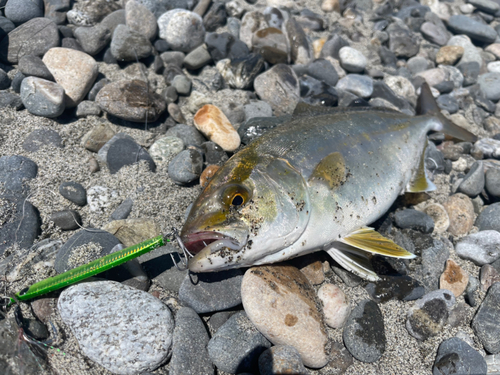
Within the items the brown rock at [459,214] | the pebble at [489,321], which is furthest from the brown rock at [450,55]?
the pebble at [489,321]

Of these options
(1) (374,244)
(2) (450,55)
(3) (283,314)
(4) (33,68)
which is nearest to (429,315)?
(1) (374,244)

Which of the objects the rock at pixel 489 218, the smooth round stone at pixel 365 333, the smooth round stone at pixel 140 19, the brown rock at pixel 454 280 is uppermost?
the smooth round stone at pixel 140 19

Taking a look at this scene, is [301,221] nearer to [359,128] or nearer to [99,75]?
[359,128]

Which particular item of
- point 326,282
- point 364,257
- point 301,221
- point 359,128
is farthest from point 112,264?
point 359,128

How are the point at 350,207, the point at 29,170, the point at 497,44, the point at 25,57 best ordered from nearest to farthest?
the point at 350,207
the point at 29,170
the point at 25,57
the point at 497,44

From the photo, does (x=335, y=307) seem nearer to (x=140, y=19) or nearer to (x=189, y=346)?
(x=189, y=346)

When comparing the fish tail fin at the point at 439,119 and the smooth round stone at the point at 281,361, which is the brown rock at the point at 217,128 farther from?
the fish tail fin at the point at 439,119

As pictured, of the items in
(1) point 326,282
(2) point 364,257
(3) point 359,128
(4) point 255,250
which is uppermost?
(3) point 359,128
